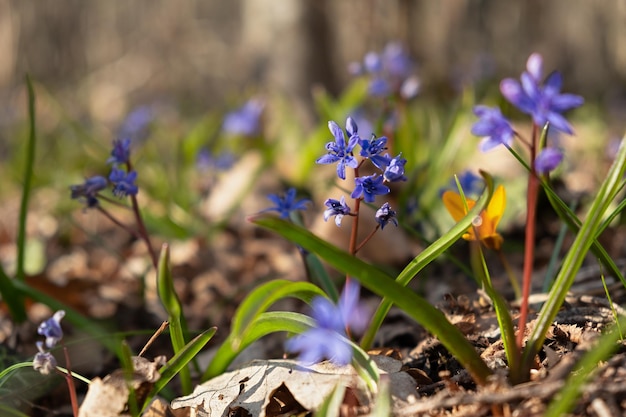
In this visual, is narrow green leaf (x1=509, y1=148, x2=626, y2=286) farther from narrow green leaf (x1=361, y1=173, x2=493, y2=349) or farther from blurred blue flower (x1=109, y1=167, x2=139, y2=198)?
blurred blue flower (x1=109, y1=167, x2=139, y2=198)

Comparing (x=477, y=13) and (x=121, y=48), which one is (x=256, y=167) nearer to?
(x=477, y=13)

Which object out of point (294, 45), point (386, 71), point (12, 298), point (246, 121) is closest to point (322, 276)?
point (12, 298)

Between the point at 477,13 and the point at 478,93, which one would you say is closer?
the point at 478,93

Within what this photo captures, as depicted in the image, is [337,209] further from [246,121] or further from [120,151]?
[246,121]

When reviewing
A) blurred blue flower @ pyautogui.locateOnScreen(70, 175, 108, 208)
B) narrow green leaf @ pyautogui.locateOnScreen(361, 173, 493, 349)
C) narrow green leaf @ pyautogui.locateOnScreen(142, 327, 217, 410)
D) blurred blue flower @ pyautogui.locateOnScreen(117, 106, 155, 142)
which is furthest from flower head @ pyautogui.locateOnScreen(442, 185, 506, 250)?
blurred blue flower @ pyautogui.locateOnScreen(117, 106, 155, 142)

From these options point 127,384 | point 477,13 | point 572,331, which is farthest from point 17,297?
point 477,13

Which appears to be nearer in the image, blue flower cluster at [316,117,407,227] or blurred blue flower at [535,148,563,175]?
blurred blue flower at [535,148,563,175]

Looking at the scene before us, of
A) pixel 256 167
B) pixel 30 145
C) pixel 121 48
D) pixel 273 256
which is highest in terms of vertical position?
pixel 121 48
